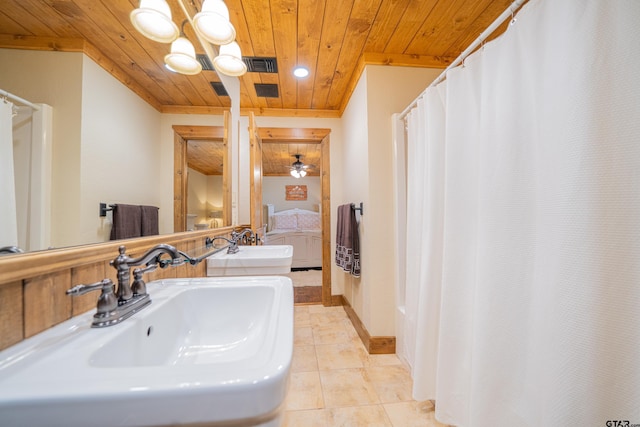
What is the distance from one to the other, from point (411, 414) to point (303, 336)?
3.33 ft

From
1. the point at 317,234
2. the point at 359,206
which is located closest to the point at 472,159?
the point at 359,206

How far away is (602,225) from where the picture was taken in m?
0.57

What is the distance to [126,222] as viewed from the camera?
0.80 metres

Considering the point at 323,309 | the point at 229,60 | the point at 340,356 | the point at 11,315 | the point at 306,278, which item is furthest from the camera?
the point at 306,278

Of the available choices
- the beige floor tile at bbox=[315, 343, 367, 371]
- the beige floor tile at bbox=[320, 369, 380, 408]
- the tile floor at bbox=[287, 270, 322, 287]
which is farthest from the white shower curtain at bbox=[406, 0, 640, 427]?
the tile floor at bbox=[287, 270, 322, 287]

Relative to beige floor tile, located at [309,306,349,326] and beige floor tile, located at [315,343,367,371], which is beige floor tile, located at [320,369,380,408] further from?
beige floor tile, located at [309,306,349,326]

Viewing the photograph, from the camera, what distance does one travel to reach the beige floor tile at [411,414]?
3.88 feet

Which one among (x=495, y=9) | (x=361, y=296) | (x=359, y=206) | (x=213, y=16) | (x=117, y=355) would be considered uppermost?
(x=495, y=9)

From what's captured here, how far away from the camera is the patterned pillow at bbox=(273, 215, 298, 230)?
16.7 feet

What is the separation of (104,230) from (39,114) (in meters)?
0.33

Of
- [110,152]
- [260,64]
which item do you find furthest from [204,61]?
Answer: [110,152]

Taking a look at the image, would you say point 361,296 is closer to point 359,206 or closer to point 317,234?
point 359,206

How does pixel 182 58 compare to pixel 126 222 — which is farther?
pixel 182 58

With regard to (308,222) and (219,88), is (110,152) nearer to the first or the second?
(219,88)
